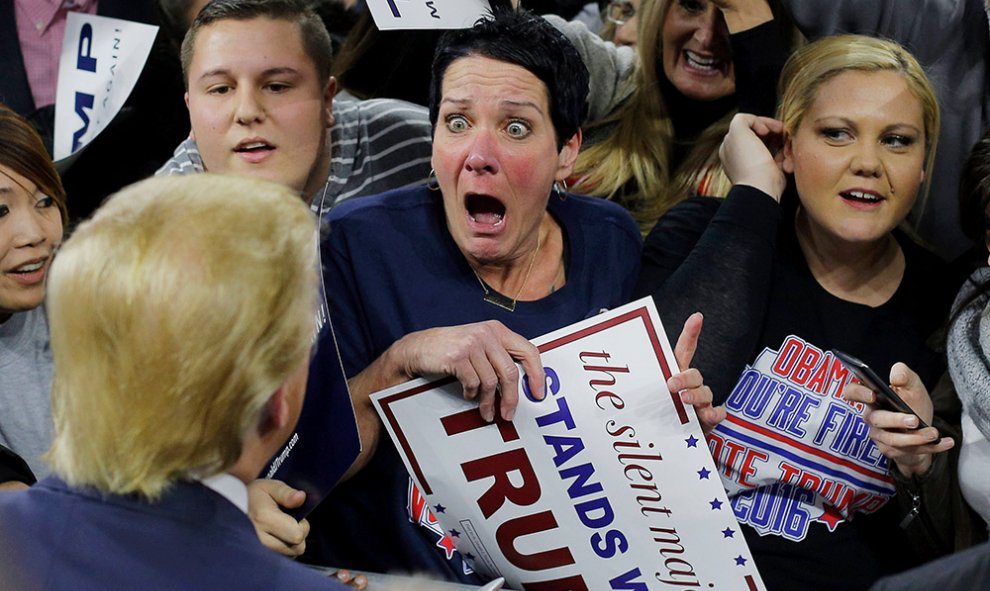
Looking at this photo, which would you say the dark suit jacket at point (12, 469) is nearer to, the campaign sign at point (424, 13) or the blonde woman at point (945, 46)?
the campaign sign at point (424, 13)

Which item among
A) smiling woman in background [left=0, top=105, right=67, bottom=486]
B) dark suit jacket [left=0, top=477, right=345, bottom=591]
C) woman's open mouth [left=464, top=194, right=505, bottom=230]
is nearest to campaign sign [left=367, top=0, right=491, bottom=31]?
woman's open mouth [left=464, top=194, right=505, bottom=230]

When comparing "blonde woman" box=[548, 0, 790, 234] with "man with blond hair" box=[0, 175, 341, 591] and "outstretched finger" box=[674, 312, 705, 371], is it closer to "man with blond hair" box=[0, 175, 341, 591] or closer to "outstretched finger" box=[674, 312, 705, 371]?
"outstretched finger" box=[674, 312, 705, 371]

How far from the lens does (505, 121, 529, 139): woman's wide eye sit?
6.14ft

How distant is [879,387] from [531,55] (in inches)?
27.3

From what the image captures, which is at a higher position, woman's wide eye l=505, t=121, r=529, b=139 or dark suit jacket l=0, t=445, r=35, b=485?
woman's wide eye l=505, t=121, r=529, b=139

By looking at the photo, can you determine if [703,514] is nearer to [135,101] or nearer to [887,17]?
→ [887,17]

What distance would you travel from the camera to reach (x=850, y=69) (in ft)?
6.43

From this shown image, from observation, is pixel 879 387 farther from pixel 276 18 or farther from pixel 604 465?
pixel 276 18

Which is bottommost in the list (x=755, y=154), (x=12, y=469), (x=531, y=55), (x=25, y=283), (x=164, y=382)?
(x=12, y=469)

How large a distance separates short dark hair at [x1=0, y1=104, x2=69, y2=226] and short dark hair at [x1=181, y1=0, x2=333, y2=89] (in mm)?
289

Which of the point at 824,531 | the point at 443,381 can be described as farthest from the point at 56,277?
the point at 824,531

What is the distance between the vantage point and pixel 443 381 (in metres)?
1.66

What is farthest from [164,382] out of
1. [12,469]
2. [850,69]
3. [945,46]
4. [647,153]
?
[945,46]

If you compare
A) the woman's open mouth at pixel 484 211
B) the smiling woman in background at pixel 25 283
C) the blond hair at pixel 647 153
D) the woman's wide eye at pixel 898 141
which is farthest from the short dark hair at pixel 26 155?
the woman's wide eye at pixel 898 141
